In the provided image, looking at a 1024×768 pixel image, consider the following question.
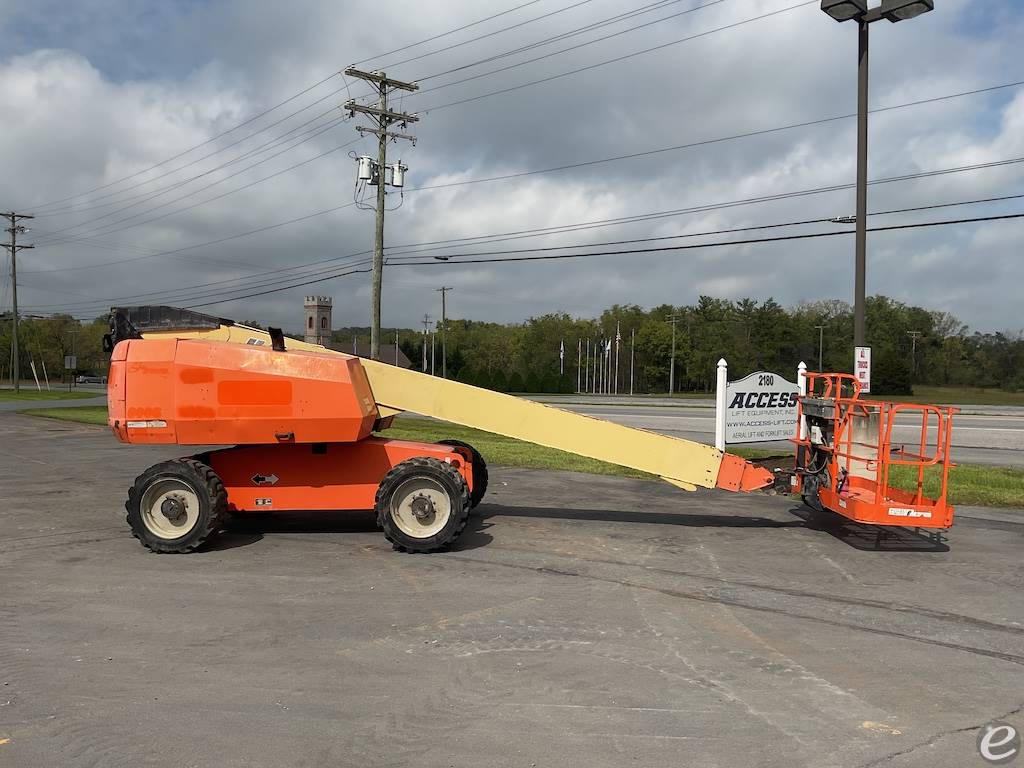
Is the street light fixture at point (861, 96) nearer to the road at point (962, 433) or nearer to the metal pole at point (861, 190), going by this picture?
the metal pole at point (861, 190)

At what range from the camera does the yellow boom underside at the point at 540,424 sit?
9.13 metres

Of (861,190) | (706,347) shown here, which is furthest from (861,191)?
(706,347)

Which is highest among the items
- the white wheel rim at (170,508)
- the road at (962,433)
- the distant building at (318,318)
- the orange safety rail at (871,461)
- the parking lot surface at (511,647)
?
the distant building at (318,318)

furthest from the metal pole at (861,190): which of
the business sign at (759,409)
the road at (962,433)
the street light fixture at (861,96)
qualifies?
the road at (962,433)

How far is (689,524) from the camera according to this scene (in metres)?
10.4

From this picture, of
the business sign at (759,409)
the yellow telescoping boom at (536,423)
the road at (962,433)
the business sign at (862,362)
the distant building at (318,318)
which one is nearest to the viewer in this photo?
the yellow telescoping boom at (536,423)

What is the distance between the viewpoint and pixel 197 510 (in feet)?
27.4

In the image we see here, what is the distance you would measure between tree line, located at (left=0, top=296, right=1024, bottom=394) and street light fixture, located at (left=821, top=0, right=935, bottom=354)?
63.1 m

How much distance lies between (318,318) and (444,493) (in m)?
36.0

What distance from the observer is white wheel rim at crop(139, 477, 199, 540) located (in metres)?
8.32

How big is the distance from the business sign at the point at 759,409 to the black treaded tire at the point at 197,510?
29.8 ft

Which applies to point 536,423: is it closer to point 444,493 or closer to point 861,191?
point 444,493

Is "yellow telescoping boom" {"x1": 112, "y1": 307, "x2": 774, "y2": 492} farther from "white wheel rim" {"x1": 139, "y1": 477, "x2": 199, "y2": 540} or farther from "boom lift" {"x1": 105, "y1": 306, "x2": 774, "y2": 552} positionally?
"white wheel rim" {"x1": 139, "y1": 477, "x2": 199, "y2": 540}

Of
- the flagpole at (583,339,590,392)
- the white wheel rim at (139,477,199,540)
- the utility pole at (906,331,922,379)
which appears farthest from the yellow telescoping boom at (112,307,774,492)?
the utility pole at (906,331,922,379)
